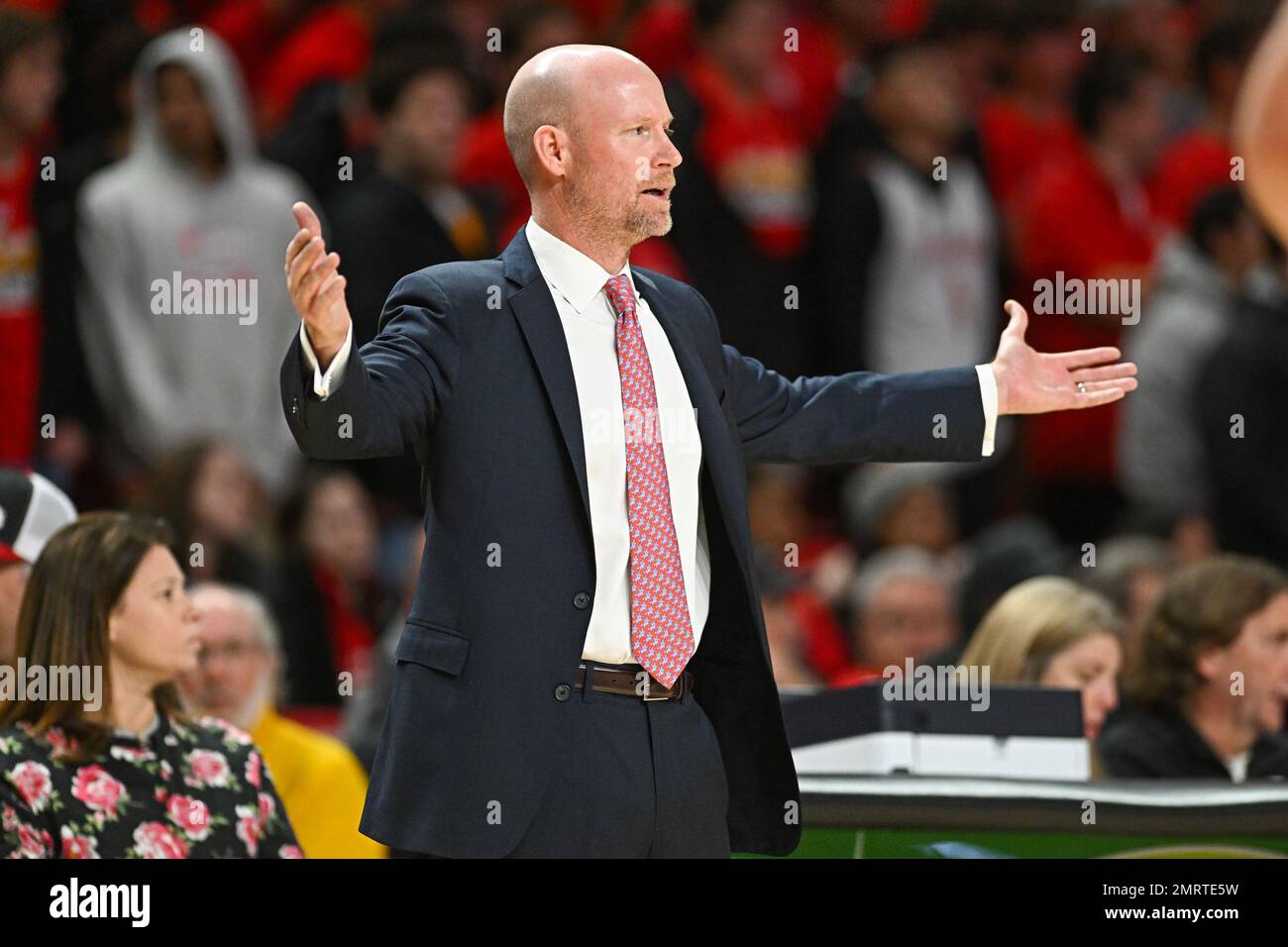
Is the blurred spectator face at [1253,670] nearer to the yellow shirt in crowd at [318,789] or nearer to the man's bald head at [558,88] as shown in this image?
the yellow shirt in crowd at [318,789]

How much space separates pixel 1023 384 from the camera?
3.03m

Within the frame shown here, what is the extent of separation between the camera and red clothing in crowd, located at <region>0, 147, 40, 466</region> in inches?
235

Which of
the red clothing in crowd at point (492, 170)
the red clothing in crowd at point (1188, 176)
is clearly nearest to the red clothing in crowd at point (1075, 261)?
the red clothing in crowd at point (1188, 176)

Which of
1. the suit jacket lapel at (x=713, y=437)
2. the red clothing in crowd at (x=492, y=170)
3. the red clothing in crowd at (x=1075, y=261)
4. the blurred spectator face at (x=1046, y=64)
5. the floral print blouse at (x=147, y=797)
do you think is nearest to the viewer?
the suit jacket lapel at (x=713, y=437)

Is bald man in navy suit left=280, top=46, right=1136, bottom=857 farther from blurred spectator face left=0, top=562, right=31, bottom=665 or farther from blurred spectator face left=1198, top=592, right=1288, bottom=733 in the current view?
blurred spectator face left=1198, top=592, right=1288, bottom=733

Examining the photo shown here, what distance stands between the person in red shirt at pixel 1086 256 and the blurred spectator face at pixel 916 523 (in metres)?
0.79

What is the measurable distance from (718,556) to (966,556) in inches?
143

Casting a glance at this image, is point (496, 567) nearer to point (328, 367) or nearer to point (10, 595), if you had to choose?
point (328, 367)

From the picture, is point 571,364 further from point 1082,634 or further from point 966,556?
point 966,556

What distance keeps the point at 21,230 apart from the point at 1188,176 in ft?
12.7

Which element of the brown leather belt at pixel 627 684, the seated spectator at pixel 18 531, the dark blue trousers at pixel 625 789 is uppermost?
the seated spectator at pixel 18 531

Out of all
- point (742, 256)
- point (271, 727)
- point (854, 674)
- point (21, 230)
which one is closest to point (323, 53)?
point (21, 230)

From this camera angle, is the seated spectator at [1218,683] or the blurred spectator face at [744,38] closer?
the seated spectator at [1218,683]

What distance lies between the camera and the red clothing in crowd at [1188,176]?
738 cm
